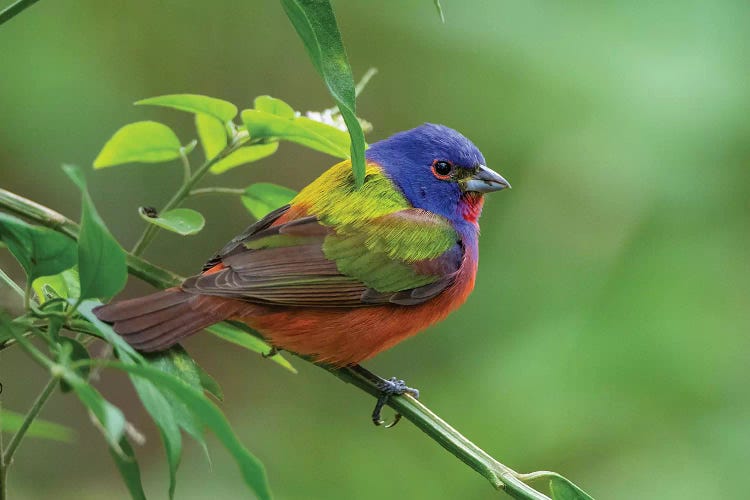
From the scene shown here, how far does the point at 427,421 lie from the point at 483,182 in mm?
1973

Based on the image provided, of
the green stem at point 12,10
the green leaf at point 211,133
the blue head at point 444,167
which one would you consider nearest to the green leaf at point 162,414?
the green stem at point 12,10

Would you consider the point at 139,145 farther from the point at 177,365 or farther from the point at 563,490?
the point at 563,490

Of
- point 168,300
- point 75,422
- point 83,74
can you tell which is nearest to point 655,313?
point 168,300

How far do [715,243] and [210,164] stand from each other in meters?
3.26

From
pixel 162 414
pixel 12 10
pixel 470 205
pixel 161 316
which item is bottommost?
pixel 470 205

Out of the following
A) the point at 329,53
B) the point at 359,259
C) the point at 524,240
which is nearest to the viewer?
the point at 329,53

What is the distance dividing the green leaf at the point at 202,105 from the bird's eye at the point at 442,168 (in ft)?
6.11

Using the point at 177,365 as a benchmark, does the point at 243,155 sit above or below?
above

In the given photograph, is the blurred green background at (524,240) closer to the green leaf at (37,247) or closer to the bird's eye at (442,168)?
the bird's eye at (442,168)

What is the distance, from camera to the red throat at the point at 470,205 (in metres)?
4.31

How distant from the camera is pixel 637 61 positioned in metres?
5.22

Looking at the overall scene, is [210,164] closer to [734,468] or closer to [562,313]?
[562,313]

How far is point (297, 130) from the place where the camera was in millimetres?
2410

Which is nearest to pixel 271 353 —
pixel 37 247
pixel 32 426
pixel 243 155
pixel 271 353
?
pixel 271 353
